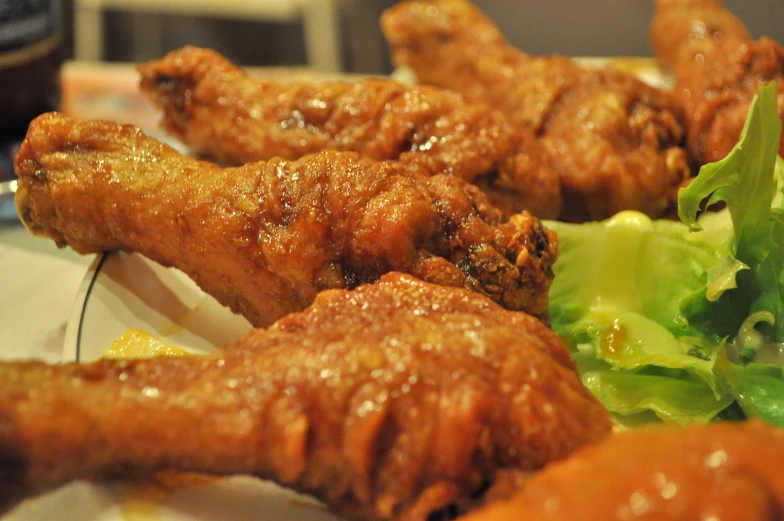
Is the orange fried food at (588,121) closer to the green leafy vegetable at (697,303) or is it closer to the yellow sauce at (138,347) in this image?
the green leafy vegetable at (697,303)

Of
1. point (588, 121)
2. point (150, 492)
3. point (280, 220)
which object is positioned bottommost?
point (150, 492)

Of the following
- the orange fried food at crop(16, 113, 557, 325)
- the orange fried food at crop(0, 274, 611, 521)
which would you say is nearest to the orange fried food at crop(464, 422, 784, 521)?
the orange fried food at crop(0, 274, 611, 521)

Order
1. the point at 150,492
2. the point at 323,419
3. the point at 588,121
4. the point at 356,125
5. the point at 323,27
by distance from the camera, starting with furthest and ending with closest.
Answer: the point at 323,27, the point at 588,121, the point at 356,125, the point at 150,492, the point at 323,419

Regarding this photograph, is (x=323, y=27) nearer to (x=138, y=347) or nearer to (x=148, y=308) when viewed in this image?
(x=148, y=308)

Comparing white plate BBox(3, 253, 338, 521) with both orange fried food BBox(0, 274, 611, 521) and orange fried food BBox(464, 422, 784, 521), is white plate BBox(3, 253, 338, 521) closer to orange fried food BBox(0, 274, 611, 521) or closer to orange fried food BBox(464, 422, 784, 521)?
orange fried food BBox(0, 274, 611, 521)

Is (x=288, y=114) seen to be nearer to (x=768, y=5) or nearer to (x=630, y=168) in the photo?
(x=630, y=168)

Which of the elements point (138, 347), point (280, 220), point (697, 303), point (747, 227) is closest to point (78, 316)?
point (138, 347)
